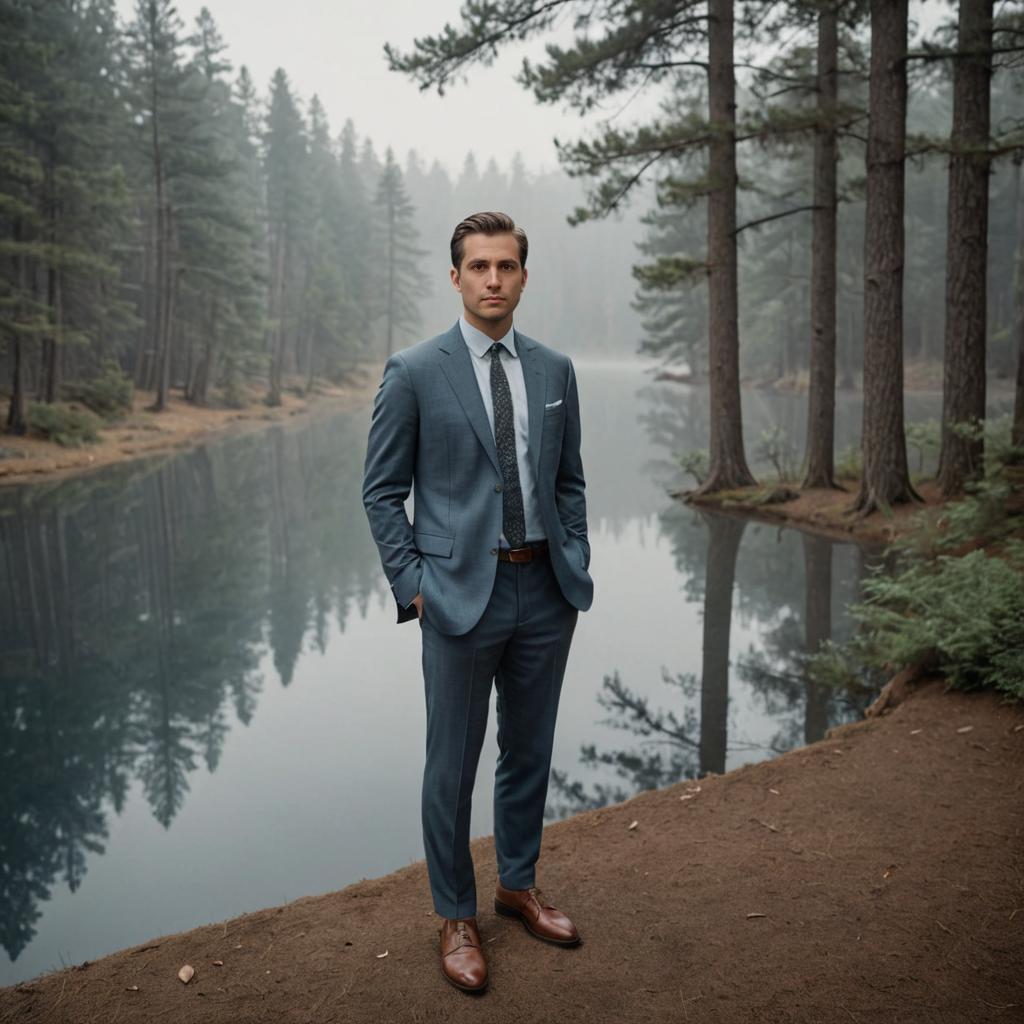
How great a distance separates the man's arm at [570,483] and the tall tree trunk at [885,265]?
30.2 feet

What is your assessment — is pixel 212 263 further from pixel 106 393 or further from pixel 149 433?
pixel 149 433

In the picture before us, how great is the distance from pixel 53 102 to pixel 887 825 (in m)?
26.0

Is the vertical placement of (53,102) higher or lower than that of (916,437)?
higher

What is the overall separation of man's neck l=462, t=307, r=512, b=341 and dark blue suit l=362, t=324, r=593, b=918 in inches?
2.5

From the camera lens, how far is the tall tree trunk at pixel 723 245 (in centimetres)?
1393

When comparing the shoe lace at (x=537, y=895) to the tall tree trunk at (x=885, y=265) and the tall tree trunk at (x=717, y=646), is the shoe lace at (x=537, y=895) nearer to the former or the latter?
the tall tree trunk at (x=717, y=646)

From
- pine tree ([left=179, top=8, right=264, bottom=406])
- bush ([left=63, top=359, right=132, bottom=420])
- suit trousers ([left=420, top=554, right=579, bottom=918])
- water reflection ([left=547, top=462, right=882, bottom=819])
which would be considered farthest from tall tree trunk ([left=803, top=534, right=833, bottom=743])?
pine tree ([left=179, top=8, right=264, bottom=406])

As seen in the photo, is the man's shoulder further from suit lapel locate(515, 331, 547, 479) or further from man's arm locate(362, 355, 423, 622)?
man's arm locate(362, 355, 423, 622)

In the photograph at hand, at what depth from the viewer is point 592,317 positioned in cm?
11306

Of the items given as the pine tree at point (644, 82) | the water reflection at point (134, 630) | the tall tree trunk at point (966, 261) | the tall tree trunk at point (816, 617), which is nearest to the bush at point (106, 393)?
the water reflection at point (134, 630)

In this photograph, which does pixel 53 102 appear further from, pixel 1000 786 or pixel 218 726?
pixel 1000 786

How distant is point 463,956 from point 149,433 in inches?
1010

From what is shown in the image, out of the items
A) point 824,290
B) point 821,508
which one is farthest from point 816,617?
point 824,290

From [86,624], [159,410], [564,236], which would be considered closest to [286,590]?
[86,624]
